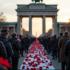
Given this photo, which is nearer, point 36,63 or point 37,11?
point 36,63

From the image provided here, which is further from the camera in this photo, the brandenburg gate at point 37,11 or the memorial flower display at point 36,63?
the brandenburg gate at point 37,11

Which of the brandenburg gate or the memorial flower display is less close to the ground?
the memorial flower display

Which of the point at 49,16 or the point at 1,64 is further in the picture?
the point at 49,16

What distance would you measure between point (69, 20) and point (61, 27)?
74.9 ft

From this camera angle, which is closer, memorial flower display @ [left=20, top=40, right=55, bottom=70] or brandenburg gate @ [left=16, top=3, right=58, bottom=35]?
memorial flower display @ [left=20, top=40, right=55, bottom=70]

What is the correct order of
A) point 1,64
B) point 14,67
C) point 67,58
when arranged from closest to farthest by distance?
point 1,64 < point 67,58 < point 14,67

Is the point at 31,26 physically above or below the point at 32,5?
below

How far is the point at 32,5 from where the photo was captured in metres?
127

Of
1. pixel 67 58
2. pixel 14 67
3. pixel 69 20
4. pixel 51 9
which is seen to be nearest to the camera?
pixel 67 58

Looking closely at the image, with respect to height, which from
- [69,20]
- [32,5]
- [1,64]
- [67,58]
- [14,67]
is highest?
[1,64]

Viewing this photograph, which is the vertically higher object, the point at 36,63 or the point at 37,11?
the point at 36,63

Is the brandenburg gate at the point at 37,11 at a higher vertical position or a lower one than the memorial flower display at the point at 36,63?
lower

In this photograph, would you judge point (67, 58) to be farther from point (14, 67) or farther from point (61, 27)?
point (61, 27)

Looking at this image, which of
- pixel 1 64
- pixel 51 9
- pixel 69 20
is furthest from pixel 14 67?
pixel 69 20
